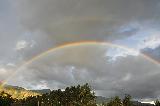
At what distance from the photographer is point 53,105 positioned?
652 ft

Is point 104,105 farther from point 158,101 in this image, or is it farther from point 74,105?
point 158,101

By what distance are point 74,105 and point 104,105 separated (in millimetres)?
22238

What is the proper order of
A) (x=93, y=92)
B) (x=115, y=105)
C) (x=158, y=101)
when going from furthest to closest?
(x=93, y=92), (x=115, y=105), (x=158, y=101)

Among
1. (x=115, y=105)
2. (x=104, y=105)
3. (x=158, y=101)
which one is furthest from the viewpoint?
(x=104, y=105)

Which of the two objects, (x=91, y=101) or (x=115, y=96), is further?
(x=91, y=101)

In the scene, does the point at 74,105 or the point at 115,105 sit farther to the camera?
the point at 74,105

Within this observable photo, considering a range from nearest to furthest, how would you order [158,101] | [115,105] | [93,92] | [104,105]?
[158,101] → [115,105] → [104,105] → [93,92]

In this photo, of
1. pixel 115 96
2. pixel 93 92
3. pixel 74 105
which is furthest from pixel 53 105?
pixel 115 96

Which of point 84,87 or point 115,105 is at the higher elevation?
point 84,87

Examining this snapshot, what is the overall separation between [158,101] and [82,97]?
181 feet

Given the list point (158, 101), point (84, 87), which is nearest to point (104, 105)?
point (84, 87)

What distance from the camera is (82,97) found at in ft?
627

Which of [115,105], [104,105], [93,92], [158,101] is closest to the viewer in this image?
[158,101]

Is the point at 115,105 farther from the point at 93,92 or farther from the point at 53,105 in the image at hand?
the point at 53,105
